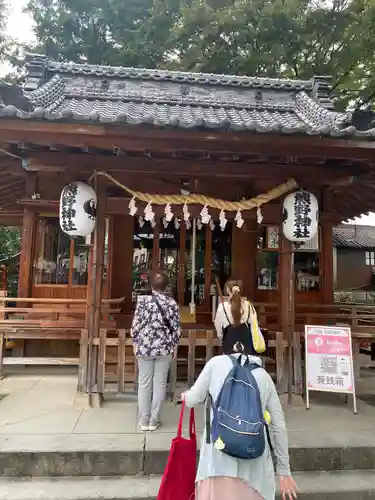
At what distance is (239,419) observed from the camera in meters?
2.18

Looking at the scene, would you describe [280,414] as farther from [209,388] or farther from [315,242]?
[315,242]

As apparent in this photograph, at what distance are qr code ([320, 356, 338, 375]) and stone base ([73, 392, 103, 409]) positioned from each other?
3.26 meters

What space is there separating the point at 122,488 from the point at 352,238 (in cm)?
2618

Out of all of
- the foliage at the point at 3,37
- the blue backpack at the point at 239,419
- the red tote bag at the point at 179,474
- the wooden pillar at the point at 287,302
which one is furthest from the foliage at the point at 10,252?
the blue backpack at the point at 239,419

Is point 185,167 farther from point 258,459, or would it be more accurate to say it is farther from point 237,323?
point 258,459

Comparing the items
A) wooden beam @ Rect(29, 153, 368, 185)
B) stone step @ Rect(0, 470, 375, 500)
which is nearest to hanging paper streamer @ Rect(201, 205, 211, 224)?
wooden beam @ Rect(29, 153, 368, 185)

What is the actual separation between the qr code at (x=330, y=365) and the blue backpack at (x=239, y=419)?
3573 mm

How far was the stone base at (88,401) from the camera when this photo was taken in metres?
5.37

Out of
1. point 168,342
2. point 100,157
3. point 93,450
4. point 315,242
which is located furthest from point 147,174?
point 93,450

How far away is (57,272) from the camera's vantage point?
906 centimetres

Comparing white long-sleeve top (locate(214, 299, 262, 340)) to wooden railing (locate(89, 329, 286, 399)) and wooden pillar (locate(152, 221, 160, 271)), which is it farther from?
wooden pillar (locate(152, 221, 160, 271))

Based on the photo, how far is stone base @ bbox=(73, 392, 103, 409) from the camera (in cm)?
537

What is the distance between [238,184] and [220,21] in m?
10.9

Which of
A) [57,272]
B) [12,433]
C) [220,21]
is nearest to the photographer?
[12,433]
